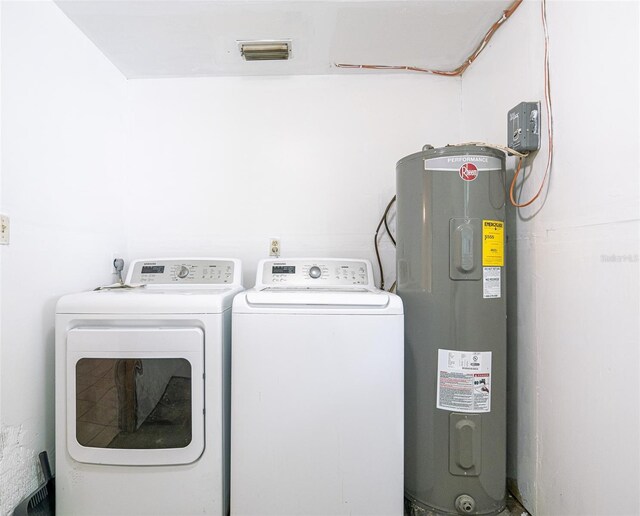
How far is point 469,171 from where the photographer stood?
44.9 inches

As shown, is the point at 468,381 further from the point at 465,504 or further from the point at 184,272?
the point at 184,272

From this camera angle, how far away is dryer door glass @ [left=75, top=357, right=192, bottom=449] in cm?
113

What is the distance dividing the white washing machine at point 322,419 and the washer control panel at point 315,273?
466mm

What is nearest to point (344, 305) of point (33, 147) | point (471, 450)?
point (471, 450)

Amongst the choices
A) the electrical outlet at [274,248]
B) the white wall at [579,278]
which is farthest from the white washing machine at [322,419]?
the electrical outlet at [274,248]

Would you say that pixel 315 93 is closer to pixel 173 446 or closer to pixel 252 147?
pixel 252 147

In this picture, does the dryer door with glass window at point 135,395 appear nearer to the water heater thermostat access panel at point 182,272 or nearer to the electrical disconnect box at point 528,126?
the water heater thermostat access panel at point 182,272

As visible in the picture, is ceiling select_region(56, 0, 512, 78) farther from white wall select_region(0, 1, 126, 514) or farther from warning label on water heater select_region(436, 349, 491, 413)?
warning label on water heater select_region(436, 349, 491, 413)

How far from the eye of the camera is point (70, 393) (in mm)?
1134

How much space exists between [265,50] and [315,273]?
3.84ft

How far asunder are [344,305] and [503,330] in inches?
24.3

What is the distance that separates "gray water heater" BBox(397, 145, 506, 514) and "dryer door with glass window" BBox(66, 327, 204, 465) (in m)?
0.87

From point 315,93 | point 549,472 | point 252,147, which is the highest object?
point 315,93

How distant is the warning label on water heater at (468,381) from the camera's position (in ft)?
3.77
